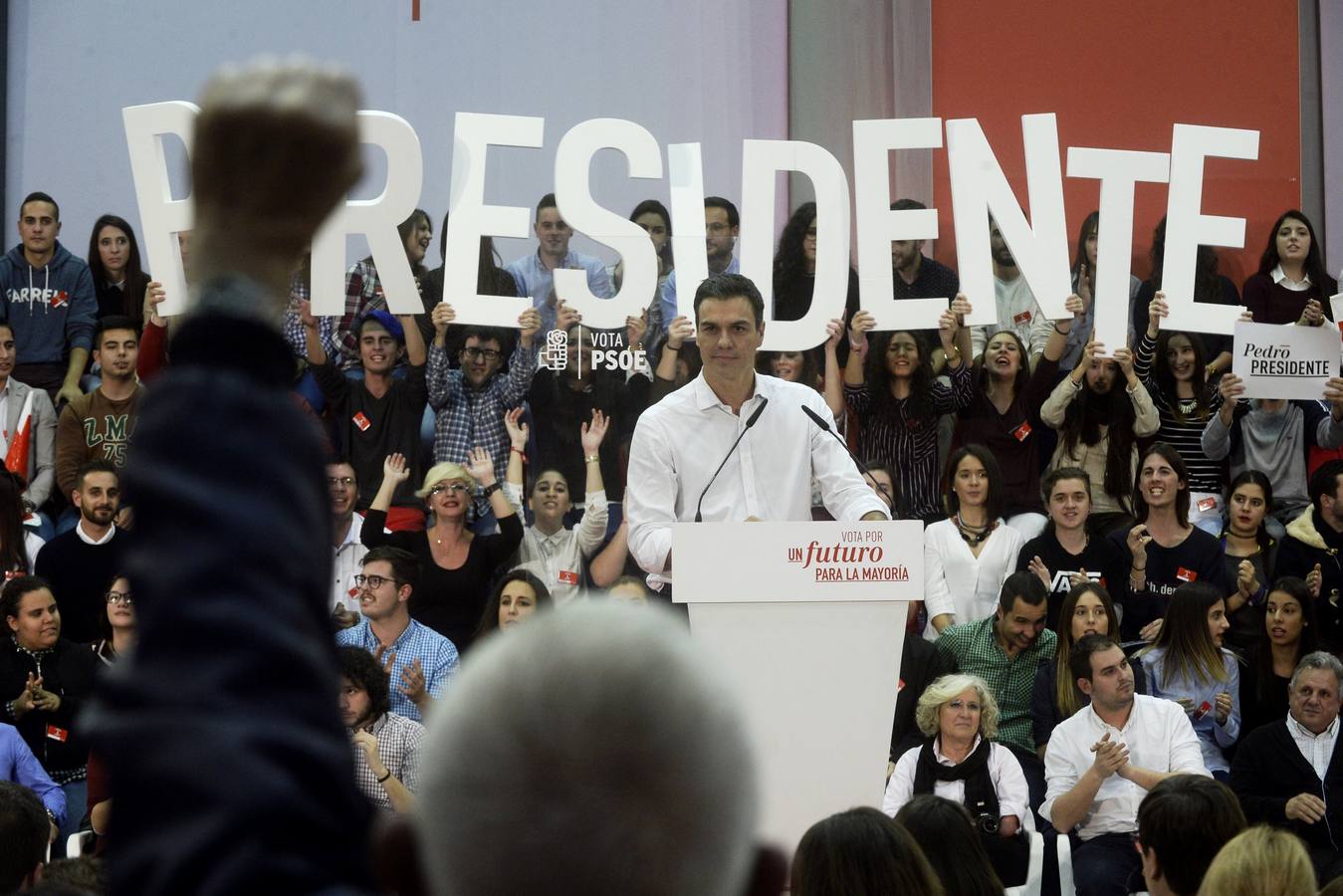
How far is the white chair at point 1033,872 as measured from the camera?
5139 millimetres

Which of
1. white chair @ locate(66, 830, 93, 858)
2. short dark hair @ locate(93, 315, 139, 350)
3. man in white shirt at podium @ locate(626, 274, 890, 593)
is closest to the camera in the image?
man in white shirt at podium @ locate(626, 274, 890, 593)

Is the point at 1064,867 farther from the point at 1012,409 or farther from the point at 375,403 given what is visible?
the point at 375,403

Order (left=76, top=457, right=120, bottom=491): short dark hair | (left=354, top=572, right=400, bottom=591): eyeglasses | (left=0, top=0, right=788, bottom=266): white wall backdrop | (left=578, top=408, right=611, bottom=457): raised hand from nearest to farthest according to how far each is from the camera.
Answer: (left=354, top=572, right=400, bottom=591): eyeglasses → (left=76, top=457, right=120, bottom=491): short dark hair → (left=578, top=408, right=611, bottom=457): raised hand → (left=0, top=0, right=788, bottom=266): white wall backdrop

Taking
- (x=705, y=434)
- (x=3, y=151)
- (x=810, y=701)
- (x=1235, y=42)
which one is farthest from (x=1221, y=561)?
(x=3, y=151)

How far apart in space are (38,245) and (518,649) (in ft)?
26.4

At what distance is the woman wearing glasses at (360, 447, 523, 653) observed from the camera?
6.67m

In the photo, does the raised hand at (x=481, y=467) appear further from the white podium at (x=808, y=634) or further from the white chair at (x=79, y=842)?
the white podium at (x=808, y=634)

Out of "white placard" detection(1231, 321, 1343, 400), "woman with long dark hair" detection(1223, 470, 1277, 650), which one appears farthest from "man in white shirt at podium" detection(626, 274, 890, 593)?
"white placard" detection(1231, 321, 1343, 400)

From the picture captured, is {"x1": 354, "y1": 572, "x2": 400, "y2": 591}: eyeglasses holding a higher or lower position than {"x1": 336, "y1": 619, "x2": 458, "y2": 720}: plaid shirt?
higher

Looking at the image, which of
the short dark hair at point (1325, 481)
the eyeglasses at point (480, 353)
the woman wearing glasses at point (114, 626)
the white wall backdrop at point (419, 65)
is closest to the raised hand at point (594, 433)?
the eyeglasses at point (480, 353)

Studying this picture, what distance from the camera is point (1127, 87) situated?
32.4 ft

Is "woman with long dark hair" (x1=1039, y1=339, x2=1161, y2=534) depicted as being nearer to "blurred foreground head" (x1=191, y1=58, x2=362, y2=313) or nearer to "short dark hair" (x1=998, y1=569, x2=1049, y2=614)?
"short dark hair" (x1=998, y1=569, x2=1049, y2=614)

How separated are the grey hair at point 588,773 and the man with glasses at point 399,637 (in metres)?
5.41

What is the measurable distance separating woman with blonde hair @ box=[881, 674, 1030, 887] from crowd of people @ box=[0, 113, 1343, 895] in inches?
0.5
